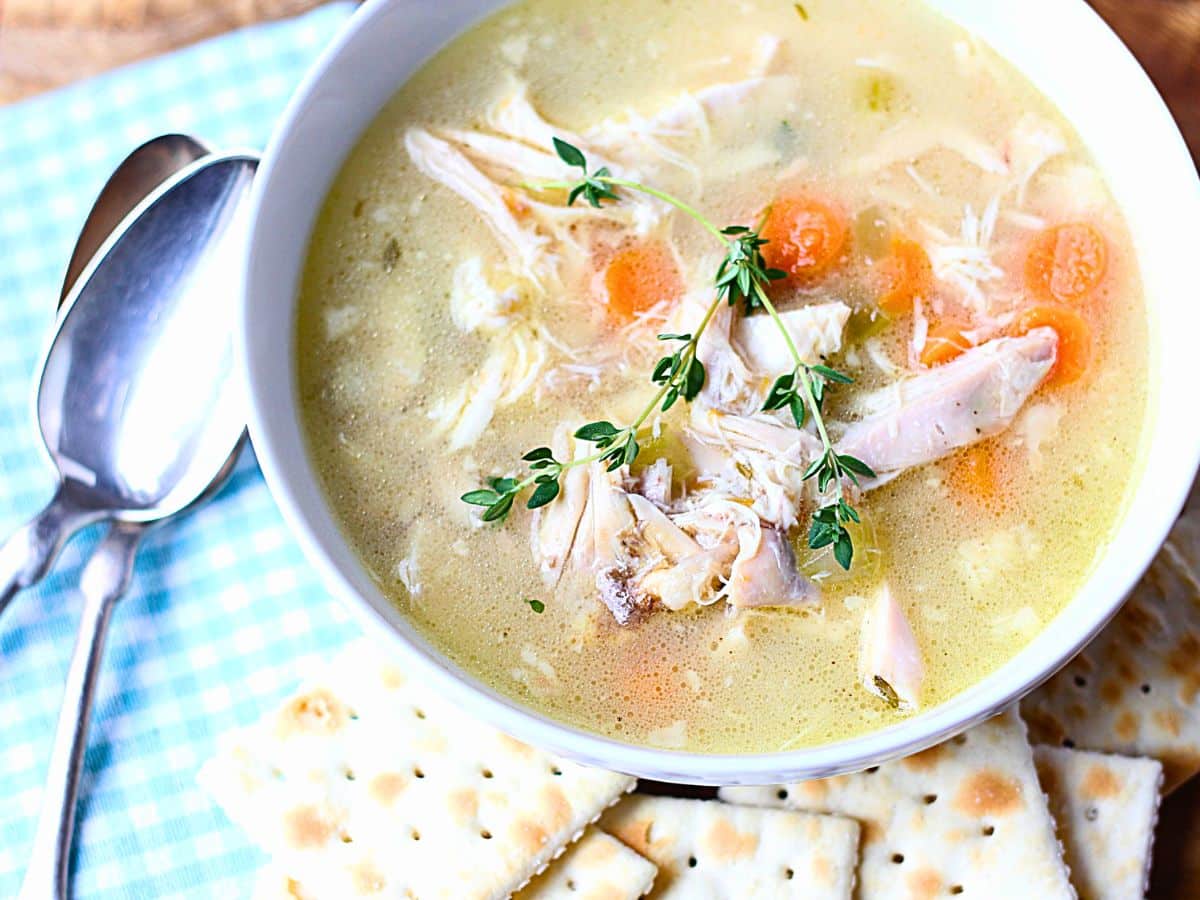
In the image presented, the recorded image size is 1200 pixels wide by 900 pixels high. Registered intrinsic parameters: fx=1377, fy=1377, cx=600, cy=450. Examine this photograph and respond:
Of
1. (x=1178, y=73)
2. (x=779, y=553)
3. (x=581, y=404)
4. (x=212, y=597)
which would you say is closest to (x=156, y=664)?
(x=212, y=597)

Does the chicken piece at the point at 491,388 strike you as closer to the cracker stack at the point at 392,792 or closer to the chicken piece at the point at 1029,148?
the cracker stack at the point at 392,792

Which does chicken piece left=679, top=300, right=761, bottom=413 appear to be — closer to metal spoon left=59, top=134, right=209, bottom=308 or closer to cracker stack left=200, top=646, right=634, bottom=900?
cracker stack left=200, top=646, right=634, bottom=900

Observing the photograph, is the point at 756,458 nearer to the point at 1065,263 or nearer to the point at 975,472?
the point at 975,472

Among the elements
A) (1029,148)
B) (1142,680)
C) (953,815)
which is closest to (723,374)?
(1029,148)

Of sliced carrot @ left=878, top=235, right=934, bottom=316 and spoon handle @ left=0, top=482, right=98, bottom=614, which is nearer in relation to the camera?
sliced carrot @ left=878, top=235, right=934, bottom=316

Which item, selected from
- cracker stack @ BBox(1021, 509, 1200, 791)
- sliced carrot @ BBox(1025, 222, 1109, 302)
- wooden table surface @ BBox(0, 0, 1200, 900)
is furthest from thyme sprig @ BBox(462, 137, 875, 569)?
wooden table surface @ BBox(0, 0, 1200, 900)

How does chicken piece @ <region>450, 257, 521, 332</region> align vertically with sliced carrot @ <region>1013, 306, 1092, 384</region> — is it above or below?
above
